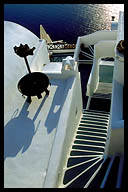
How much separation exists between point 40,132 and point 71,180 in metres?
3.77

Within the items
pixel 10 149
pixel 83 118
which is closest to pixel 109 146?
pixel 10 149

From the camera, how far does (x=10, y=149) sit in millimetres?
13117

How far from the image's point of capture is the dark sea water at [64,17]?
56.9 m

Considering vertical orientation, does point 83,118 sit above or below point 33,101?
below

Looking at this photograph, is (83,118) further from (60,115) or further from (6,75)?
(6,75)

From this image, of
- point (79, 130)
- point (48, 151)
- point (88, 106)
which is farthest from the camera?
point (88, 106)

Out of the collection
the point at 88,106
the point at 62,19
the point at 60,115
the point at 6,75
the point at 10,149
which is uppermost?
the point at 62,19

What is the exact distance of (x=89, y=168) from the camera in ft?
44.6

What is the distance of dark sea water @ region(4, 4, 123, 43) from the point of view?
56900 mm

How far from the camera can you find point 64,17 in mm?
62656
